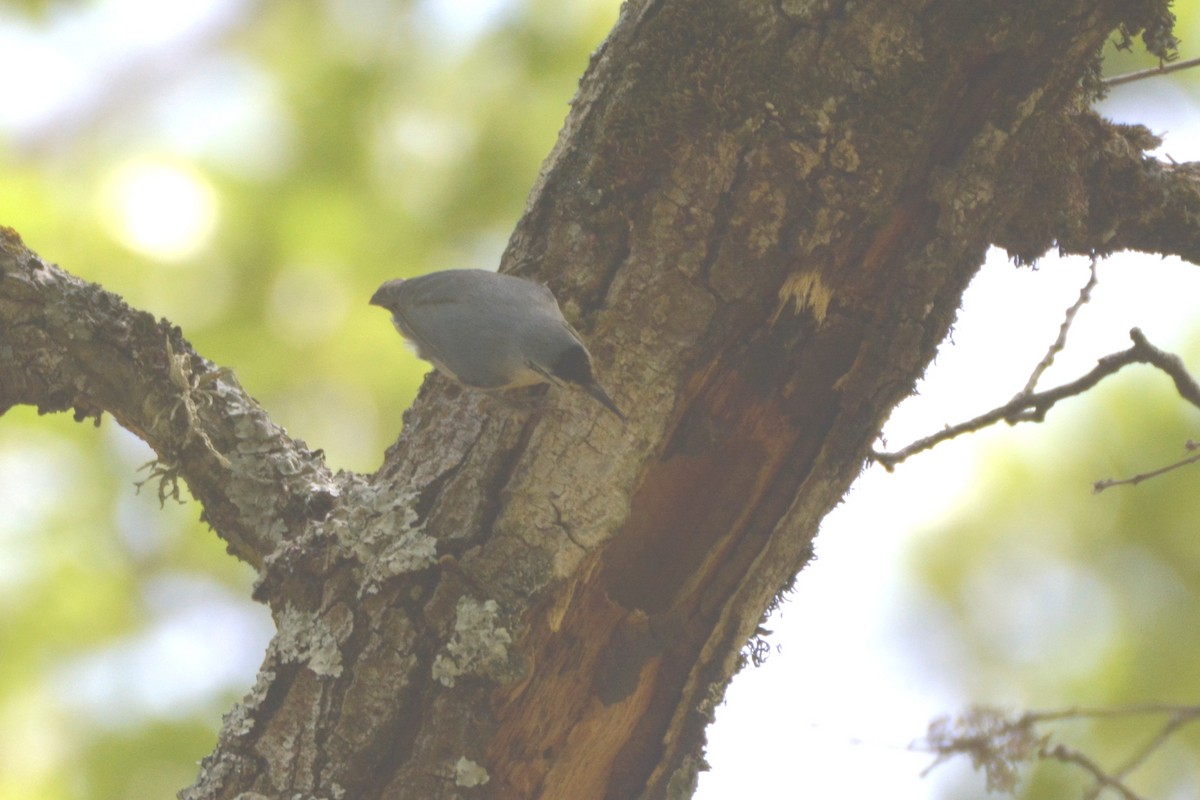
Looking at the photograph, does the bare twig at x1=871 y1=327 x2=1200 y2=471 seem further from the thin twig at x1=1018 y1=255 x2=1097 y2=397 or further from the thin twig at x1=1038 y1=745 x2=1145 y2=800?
the thin twig at x1=1038 y1=745 x2=1145 y2=800

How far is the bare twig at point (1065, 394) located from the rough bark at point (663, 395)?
0.13 metres

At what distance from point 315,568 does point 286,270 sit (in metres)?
1.95

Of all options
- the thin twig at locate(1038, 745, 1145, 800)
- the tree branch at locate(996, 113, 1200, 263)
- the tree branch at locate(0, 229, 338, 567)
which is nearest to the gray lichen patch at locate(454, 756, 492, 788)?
the tree branch at locate(0, 229, 338, 567)

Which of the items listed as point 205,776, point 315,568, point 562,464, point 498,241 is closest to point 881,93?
point 562,464

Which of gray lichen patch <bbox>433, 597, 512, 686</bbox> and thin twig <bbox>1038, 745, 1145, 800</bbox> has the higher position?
gray lichen patch <bbox>433, 597, 512, 686</bbox>

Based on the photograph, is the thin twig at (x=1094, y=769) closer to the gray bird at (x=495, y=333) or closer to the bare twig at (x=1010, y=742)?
the bare twig at (x=1010, y=742)

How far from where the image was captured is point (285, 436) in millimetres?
1748

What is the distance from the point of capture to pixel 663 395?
4.97 ft

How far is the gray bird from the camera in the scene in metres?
1.49

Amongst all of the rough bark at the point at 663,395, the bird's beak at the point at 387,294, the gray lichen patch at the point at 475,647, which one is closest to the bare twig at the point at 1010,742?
the rough bark at the point at 663,395

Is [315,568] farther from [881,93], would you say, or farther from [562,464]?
[881,93]

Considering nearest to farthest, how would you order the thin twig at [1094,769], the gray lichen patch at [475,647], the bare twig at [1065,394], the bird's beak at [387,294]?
the thin twig at [1094,769] → the gray lichen patch at [475,647] → the bare twig at [1065,394] → the bird's beak at [387,294]

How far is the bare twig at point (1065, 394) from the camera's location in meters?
1.59

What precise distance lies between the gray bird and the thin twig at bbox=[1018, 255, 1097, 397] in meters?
0.71
